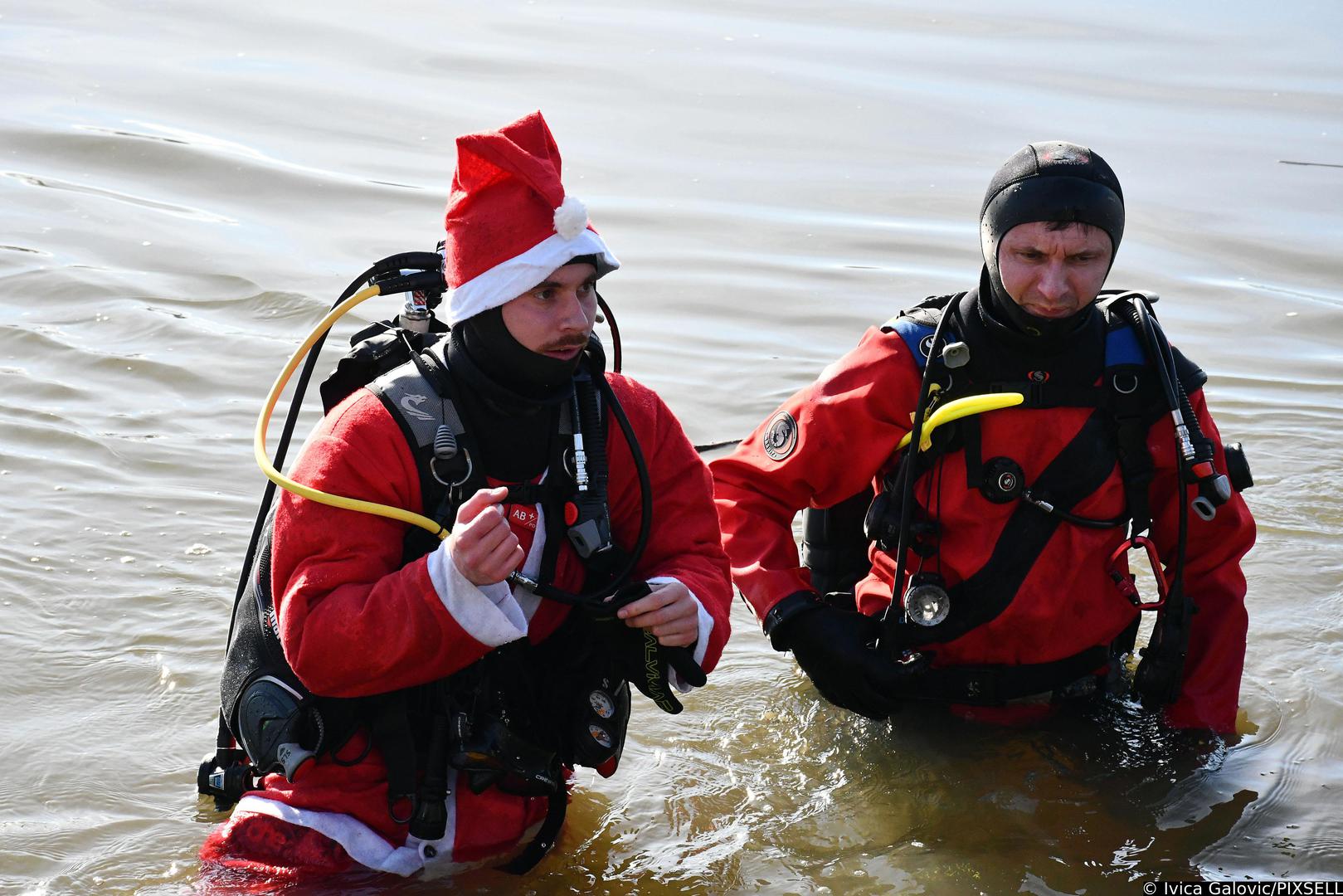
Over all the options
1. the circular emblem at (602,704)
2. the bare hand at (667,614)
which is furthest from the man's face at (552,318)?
the circular emblem at (602,704)

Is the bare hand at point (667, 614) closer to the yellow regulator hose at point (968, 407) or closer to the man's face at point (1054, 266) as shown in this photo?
the yellow regulator hose at point (968, 407)

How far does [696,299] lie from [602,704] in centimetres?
442

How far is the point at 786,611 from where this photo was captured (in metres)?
3.47

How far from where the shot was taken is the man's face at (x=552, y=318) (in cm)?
293

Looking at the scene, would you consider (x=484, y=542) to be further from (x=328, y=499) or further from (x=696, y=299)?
(x=696, y=299)

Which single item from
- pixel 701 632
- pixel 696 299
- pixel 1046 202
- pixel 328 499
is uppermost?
pixel 1046 202

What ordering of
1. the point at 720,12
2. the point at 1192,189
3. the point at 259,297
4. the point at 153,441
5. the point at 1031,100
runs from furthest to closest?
the point at 720,12 → the point at 1031,100 → the point at 1192,189 → the point at 259,297 → the point at 153,441

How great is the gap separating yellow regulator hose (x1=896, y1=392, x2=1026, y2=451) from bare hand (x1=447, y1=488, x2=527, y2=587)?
1087mm

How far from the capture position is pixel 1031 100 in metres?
10.7

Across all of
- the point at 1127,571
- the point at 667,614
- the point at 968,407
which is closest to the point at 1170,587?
the point at 1127,571

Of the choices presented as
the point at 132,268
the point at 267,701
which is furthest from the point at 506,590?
the point at 132,268

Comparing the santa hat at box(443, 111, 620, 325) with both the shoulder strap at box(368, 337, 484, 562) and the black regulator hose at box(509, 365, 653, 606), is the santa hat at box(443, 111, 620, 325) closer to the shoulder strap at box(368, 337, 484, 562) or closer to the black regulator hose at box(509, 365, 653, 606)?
the shoulder strap at box(368, 337, 484, 562)

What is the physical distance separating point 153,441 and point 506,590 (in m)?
3.18

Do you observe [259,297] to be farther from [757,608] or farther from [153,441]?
[757,608]
